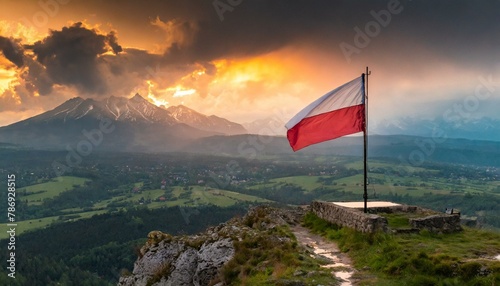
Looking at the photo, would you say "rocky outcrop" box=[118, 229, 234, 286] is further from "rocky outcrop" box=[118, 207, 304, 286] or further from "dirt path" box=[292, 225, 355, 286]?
"dirt path" box=[292, 225, 355, 286]

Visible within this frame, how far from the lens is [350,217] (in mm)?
24109

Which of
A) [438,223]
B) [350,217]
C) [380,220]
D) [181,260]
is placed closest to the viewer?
[380,220]

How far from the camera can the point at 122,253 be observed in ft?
535

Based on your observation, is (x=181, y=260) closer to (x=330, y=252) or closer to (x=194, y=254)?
(x=194, y=254)

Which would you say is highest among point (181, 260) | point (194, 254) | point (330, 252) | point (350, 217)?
point (350, 217)

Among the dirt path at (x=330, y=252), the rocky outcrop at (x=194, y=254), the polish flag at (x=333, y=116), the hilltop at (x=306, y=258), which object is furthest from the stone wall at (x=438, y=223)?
the rocky outcrop at (x=194, y=254)

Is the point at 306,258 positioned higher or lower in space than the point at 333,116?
lower

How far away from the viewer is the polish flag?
79.1 feet

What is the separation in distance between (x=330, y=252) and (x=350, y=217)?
3.17 m

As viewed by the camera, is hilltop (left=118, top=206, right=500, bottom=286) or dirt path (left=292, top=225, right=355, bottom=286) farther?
dirt path (left=292, top=225, right=355, bottom=286)

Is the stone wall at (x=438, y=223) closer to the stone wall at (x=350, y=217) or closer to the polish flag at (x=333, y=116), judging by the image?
the stone wall at (x=350, y=217)

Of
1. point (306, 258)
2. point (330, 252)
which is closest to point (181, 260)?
point (306, 258)

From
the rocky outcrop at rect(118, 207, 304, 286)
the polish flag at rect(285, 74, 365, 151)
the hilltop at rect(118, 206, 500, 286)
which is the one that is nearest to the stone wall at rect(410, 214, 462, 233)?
the hilltop at rect(118, 206, 500, 286)

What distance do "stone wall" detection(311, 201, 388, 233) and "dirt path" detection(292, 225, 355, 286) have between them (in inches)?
66.1
